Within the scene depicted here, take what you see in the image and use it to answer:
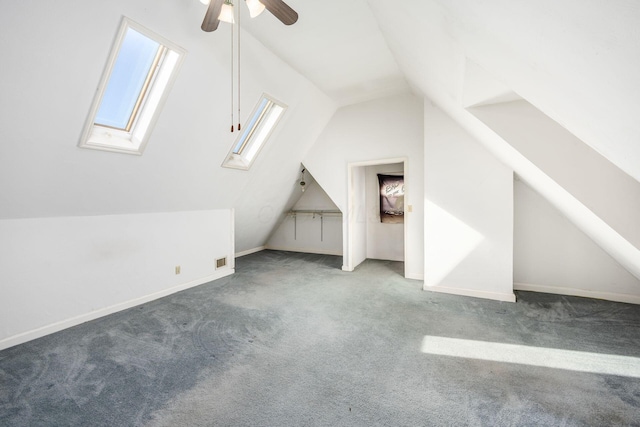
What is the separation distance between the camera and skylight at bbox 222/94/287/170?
3.68 metres

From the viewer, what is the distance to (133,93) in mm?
2512

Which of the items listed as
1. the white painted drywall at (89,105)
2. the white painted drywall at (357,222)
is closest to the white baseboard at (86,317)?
the white painted drywall at (89,105)

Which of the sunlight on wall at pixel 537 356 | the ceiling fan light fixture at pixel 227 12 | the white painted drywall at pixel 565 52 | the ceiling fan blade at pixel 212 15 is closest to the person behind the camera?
the white painted drywall at pixel 565 52

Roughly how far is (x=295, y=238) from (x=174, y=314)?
3.76 meters

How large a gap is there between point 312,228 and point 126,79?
4505 mm

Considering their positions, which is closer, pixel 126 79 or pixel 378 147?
pixel 126 79

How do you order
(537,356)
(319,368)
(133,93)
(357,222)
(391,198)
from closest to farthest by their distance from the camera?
(319,368), (537,356), (133,93), (357,222), (391,198)

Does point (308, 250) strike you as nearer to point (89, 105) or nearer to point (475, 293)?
point (475, 293)

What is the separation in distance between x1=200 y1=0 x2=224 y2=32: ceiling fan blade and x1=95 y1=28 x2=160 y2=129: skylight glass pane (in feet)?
2.46

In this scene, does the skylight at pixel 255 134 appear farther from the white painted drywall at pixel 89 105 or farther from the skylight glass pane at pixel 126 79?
the skylight glass pane at pixel 126 79

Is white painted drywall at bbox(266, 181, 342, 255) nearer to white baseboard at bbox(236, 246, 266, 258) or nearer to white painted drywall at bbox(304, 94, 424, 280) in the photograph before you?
white baseboard at bbox(236, 246, 266, 258)

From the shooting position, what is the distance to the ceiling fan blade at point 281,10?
1692mm

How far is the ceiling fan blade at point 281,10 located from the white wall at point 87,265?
2788mm

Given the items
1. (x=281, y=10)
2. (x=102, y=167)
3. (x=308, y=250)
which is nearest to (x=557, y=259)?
(x=281, y=10)
